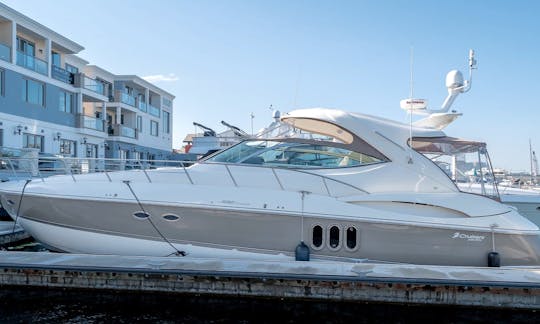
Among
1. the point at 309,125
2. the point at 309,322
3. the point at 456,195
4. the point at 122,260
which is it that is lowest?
the point at 309,322

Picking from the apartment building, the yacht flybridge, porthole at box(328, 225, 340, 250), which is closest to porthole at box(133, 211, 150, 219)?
the yacht flybridge

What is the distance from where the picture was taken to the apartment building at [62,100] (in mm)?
19562

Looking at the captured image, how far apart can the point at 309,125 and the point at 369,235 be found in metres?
2.57

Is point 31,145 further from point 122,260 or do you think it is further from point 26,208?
point 122,260

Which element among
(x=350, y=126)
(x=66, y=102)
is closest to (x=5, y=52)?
(x=66, y=102)

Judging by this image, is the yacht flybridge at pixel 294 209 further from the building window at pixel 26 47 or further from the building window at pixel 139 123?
the building window at pixel 139 123

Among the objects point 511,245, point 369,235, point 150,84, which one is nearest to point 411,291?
point 369,235

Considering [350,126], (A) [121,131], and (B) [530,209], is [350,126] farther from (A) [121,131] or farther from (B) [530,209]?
(A) [121,131]

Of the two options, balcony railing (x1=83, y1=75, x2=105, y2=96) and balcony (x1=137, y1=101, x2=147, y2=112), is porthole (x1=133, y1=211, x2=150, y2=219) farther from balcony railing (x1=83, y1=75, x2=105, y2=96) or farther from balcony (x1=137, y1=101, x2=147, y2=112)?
balcony (x1=137, y1=101, x2=147, y2=112)

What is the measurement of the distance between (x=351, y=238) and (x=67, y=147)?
2044 cm

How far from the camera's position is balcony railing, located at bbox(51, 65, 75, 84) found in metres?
23.0

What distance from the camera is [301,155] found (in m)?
8.55

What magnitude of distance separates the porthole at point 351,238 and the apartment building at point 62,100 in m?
16.7

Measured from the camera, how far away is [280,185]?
8.09m
